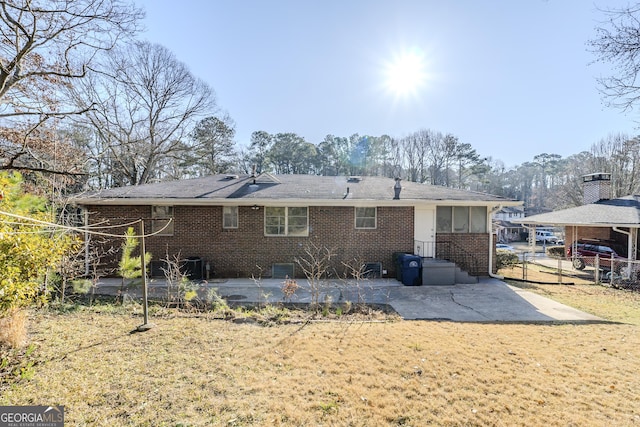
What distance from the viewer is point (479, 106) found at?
15.0 metres

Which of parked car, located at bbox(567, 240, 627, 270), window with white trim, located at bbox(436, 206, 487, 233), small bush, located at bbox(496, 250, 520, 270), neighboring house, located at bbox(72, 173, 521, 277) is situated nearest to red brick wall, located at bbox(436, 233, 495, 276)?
neighboring house, located at bbox(72, 173, 521, 277)

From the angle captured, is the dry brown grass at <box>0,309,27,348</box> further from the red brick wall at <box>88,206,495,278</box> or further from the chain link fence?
the chain link fence

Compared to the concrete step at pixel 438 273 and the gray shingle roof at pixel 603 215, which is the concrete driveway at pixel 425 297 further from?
the gray shingle roof at pixel 603 215

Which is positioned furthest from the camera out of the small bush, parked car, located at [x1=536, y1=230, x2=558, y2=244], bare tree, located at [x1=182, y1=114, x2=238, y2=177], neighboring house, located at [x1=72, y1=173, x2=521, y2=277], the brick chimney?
parked car, located at [x1=536, y1=230, x2=558, y2=244]

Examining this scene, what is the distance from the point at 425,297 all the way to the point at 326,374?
5134mm

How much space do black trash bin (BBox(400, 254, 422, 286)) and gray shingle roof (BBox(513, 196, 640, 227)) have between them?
9.38m

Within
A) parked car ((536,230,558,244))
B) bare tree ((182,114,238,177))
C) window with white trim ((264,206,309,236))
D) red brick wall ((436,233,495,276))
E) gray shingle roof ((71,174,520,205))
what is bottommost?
parked car ((536,230,558,244))

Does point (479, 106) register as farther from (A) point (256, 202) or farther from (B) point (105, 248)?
(B) point (105, 248)

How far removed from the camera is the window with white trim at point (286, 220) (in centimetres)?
1015

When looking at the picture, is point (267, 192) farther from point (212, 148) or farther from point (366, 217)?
point (212, 148)

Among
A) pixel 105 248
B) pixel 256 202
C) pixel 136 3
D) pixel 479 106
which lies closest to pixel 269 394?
pixel 256 202

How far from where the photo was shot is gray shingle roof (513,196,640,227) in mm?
12492

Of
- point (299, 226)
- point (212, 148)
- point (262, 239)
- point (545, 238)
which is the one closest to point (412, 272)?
point (299, 226)

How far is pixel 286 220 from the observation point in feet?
33.4
